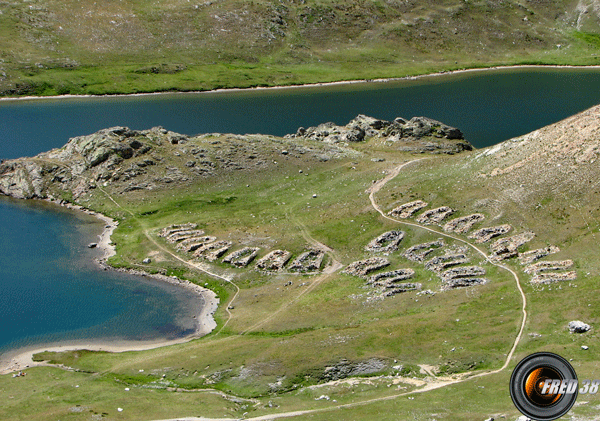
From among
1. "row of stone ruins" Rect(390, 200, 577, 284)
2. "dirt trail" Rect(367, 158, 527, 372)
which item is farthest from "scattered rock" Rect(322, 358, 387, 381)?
"row of stone ruins" Rect(390, 200, 577, 284)

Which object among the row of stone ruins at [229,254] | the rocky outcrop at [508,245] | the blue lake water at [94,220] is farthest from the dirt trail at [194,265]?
the rocky outcrop at [508,245]

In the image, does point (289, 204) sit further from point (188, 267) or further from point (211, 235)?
point (188, 267)

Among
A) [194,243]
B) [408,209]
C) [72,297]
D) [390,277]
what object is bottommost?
[72,297]

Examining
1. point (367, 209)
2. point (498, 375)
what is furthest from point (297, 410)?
point (367, 209)

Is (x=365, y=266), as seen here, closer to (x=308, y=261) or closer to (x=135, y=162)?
(x=308, y=261)

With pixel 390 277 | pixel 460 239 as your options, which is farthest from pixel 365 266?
pixel 460 239

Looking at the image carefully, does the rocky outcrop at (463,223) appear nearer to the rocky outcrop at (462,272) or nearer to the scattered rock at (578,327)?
the rocky outcrop at (462,272)
